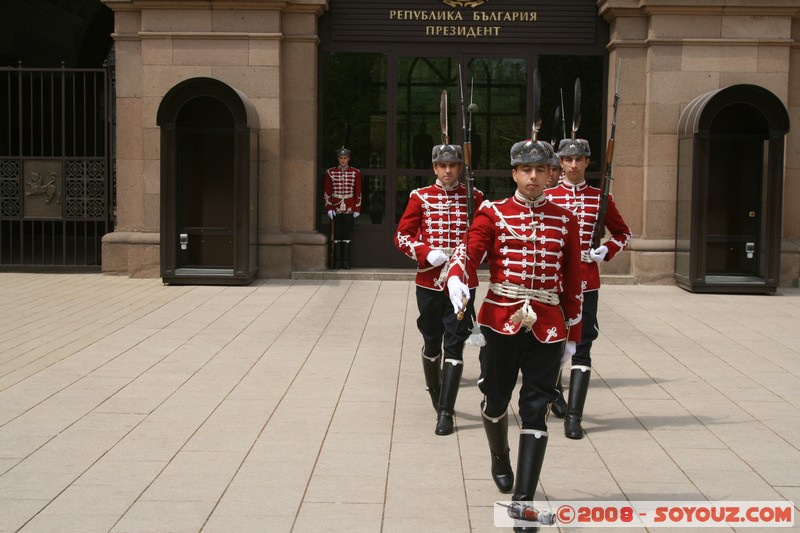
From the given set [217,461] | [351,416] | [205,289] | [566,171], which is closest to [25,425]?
[217,461]

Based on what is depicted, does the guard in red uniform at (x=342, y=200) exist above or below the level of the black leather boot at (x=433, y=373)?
above

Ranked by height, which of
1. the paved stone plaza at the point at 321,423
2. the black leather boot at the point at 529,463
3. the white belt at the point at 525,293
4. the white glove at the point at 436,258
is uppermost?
the white glove at the point at 436,258

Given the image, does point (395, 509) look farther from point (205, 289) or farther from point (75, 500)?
point (205, 289)

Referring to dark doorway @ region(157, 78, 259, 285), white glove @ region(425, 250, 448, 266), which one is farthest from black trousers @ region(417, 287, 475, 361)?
dark doorway @ region(157, 78, 259, 285)

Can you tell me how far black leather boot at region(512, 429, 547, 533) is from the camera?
5418mm

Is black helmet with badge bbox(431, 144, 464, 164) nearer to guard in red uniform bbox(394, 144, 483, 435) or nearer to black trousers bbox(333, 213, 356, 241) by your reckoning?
guard in red uniform bbox(394, 144, 483, 435)

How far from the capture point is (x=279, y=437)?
6.98 meters

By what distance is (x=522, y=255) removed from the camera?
5715mm

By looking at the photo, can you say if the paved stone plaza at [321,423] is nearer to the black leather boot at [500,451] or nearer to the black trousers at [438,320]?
the black leather boot at [500,451]

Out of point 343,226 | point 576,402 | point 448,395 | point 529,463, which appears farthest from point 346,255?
point 529,463

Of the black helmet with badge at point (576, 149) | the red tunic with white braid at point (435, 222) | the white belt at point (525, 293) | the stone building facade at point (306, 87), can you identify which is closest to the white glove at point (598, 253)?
the black helmet with badge at point (576, 149)

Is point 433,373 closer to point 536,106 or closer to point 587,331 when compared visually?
point 587,331

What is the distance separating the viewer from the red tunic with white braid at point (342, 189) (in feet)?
54.3

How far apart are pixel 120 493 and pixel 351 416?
85.8 inches
